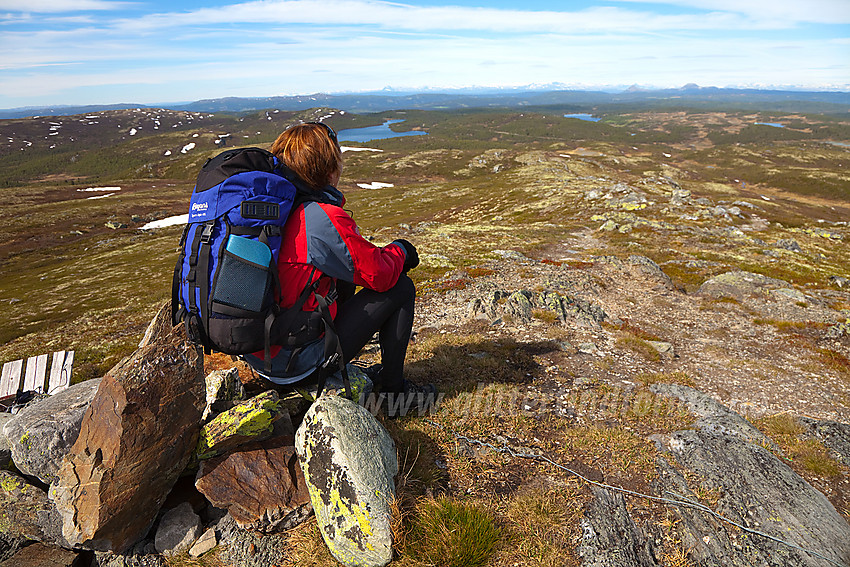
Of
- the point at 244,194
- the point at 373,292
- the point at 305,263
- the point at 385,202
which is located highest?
the point at 244,194

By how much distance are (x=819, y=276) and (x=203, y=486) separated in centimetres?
4538

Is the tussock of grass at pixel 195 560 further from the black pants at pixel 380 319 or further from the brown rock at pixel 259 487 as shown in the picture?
the black pants at pixel 380 319

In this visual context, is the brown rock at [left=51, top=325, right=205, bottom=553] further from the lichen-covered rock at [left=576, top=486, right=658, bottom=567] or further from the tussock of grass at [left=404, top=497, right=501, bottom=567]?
the lichen-covered rock at [left=576, top=486, right=658, bottom=567]

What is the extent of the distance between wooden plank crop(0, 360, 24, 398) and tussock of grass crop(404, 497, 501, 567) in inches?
994

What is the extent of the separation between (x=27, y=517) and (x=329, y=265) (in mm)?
4996

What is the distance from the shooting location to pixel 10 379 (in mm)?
22047

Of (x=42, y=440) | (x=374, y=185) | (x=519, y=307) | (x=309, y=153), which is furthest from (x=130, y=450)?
(x=374, y=185)

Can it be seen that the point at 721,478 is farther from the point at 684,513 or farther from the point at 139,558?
the point at 139,558

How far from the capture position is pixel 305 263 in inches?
199

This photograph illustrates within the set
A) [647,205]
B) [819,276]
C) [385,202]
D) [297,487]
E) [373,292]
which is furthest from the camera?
[385,202]

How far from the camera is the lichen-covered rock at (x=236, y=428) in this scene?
17.7ft

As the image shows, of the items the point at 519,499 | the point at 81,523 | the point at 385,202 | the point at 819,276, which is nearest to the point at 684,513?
the point at 519,499

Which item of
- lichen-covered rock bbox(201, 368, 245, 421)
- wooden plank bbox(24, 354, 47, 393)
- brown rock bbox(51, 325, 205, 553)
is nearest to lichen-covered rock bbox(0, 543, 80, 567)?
brown rock bbox(51, 325, 205, 553)

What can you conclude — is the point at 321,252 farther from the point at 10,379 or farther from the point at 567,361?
the point at 10,379
